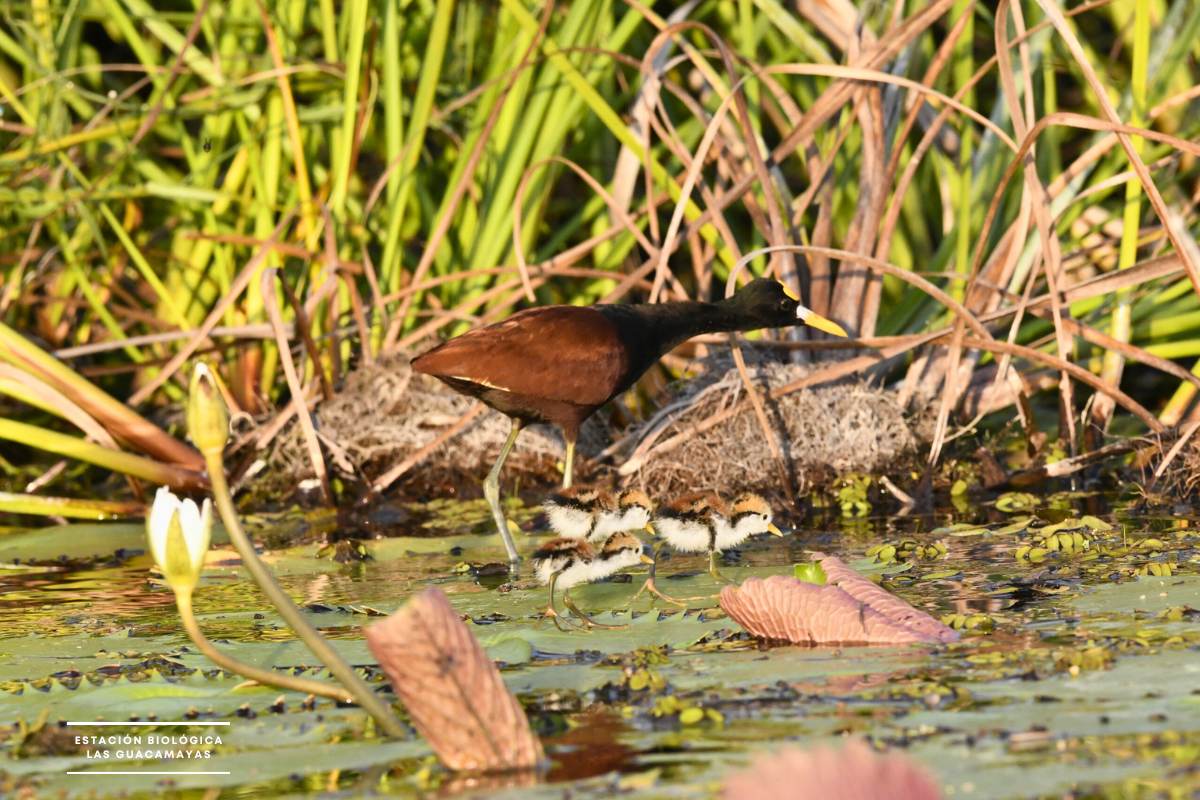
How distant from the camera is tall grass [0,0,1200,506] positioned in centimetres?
684

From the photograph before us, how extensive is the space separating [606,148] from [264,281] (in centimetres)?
236

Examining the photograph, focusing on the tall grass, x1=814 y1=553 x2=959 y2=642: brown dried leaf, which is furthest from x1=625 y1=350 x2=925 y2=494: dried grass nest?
x1=814 y1=553 x2=959 y2=642: brown dried leaf

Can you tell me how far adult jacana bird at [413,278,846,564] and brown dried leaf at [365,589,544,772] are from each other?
271 cm

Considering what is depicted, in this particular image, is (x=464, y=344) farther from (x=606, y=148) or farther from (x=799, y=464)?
(x=606, y=148)

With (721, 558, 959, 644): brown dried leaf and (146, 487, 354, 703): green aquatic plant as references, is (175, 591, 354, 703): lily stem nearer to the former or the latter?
(146, 487, 354, 703): green aquatic plant

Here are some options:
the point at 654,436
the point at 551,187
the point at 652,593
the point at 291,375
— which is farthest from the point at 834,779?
A: the point at 551,187

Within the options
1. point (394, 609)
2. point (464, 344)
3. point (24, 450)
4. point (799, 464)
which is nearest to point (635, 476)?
point (799, 464)

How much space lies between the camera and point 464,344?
6168mm

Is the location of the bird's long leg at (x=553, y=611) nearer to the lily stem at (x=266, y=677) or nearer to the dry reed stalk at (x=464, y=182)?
the lily stem at (x=266, y=677)

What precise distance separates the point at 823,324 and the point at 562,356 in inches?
48.3

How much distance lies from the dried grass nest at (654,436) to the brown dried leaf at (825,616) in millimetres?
2658

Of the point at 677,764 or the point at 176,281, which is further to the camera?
the point at 176,281

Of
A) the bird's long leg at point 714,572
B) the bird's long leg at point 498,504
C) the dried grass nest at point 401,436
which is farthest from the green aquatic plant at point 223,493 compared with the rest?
the dried grass nest at point 401,436

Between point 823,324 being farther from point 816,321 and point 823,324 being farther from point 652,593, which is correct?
point 652,593
